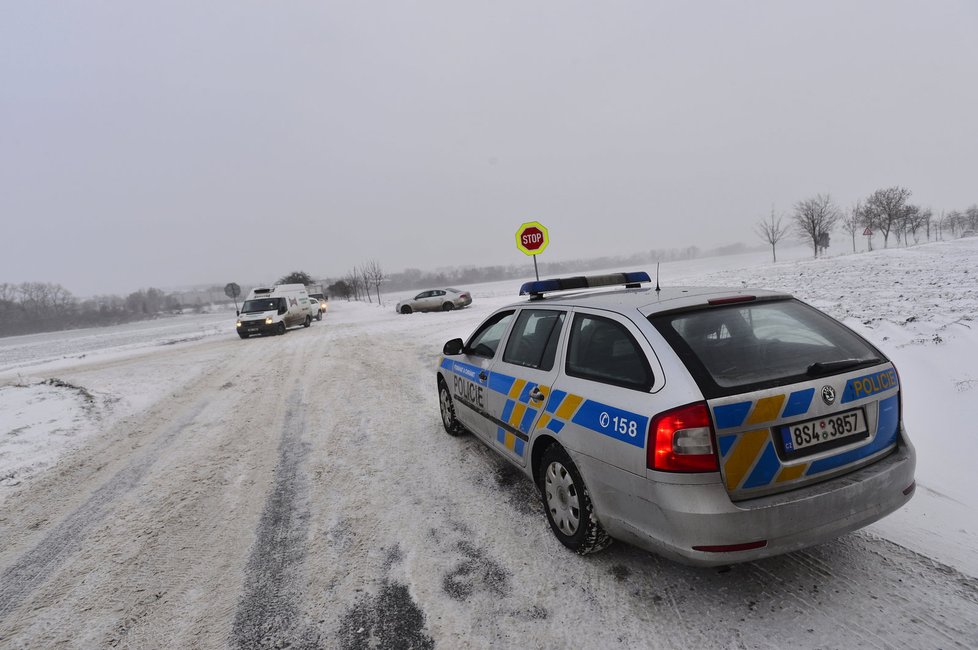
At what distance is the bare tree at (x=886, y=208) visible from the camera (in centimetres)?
4494

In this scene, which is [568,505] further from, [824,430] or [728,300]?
[728,300]

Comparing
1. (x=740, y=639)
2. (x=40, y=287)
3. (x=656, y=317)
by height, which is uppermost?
(x=40, y=287)

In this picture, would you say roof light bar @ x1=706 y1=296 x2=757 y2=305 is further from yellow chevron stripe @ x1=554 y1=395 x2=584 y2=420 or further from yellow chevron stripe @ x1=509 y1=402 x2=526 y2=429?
yellow chevron stripe @ x1=509 y1=402 x2=526 y2=429

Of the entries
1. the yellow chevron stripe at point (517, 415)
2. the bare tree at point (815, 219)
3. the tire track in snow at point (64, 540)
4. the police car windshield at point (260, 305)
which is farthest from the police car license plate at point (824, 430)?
the bare tree at point (815, 219)

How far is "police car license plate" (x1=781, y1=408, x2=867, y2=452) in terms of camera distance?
7.13ft

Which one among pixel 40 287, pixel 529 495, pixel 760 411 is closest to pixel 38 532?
pixel 529 495

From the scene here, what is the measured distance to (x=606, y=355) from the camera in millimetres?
2695

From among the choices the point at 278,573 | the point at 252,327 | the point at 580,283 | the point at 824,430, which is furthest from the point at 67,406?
the point at 252,327

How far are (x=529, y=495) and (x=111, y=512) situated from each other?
3744 mm

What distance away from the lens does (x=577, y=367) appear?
2.90 m

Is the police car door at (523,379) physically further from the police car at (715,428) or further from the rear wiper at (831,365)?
the rear wiper at (831,365)

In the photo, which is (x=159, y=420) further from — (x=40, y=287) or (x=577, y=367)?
(x=40, y=287)

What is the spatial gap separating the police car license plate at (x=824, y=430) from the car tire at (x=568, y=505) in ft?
3.65

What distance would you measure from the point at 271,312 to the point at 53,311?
99.4 m
